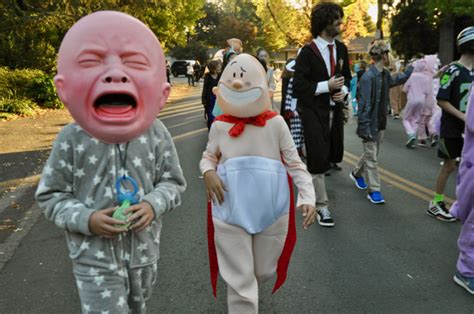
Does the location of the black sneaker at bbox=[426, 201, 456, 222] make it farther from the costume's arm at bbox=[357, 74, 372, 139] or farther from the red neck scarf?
the red neck scarf

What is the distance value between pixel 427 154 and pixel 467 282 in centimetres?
568

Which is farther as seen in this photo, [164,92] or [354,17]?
[354,17]

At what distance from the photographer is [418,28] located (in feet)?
86.4

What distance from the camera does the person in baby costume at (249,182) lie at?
8.28 feet

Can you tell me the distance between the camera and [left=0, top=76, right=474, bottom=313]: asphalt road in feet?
10.6

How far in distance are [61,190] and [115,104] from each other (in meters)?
0.45

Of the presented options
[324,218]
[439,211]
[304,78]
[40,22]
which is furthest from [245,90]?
[40,22]

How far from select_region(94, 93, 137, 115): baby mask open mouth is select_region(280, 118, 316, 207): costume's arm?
1.05 m

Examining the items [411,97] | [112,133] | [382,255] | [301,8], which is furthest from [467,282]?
[301,8]

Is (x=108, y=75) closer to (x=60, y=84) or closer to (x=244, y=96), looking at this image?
(x=60, y=84)

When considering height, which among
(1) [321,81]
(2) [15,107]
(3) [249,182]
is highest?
(1) [321,81]

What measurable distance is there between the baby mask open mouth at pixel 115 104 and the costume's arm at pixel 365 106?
409 cm

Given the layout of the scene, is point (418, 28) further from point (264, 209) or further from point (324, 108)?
point (264, 209)

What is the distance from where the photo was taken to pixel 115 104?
1.82m
